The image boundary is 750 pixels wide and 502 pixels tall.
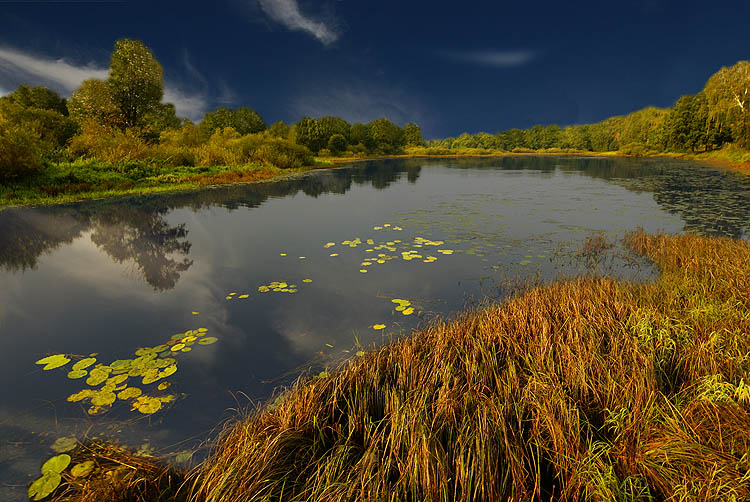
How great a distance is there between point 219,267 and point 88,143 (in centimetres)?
2813

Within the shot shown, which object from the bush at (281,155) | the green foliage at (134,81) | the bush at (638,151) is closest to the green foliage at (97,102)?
the green foliage at (134,81)

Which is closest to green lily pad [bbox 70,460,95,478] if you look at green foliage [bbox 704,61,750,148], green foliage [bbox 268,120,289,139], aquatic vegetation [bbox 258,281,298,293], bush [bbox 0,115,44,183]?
aquatic vegetation [bbox 258,281,298,293]

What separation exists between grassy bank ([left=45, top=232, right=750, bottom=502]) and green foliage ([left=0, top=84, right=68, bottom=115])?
83.3 meters

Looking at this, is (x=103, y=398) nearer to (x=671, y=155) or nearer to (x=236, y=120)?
(x=236, y=120)

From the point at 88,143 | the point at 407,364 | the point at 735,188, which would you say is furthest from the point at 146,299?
the point at 735,188

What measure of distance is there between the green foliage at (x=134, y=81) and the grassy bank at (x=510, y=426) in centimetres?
5248

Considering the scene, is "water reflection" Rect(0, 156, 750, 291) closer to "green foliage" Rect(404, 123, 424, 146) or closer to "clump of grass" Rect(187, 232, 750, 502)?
"clump of grass" Rect(187, 232, 750, 502)

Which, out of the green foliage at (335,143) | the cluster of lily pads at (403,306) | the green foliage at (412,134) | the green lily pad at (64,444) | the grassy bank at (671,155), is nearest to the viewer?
the green lily pad at (64,444)

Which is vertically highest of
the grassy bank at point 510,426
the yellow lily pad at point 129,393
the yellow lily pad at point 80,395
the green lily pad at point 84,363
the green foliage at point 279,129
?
the green foliage at point 279,129

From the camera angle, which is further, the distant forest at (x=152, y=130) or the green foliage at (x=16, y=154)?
the distant forest at (x=152, y=130)

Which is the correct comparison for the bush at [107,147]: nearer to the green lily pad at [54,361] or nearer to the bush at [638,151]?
the green lily pad at [54,361]

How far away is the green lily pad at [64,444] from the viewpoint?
355 cm

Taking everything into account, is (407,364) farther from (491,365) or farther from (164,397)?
(164,397)

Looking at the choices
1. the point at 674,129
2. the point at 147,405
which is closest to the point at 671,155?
the point at 674,129
